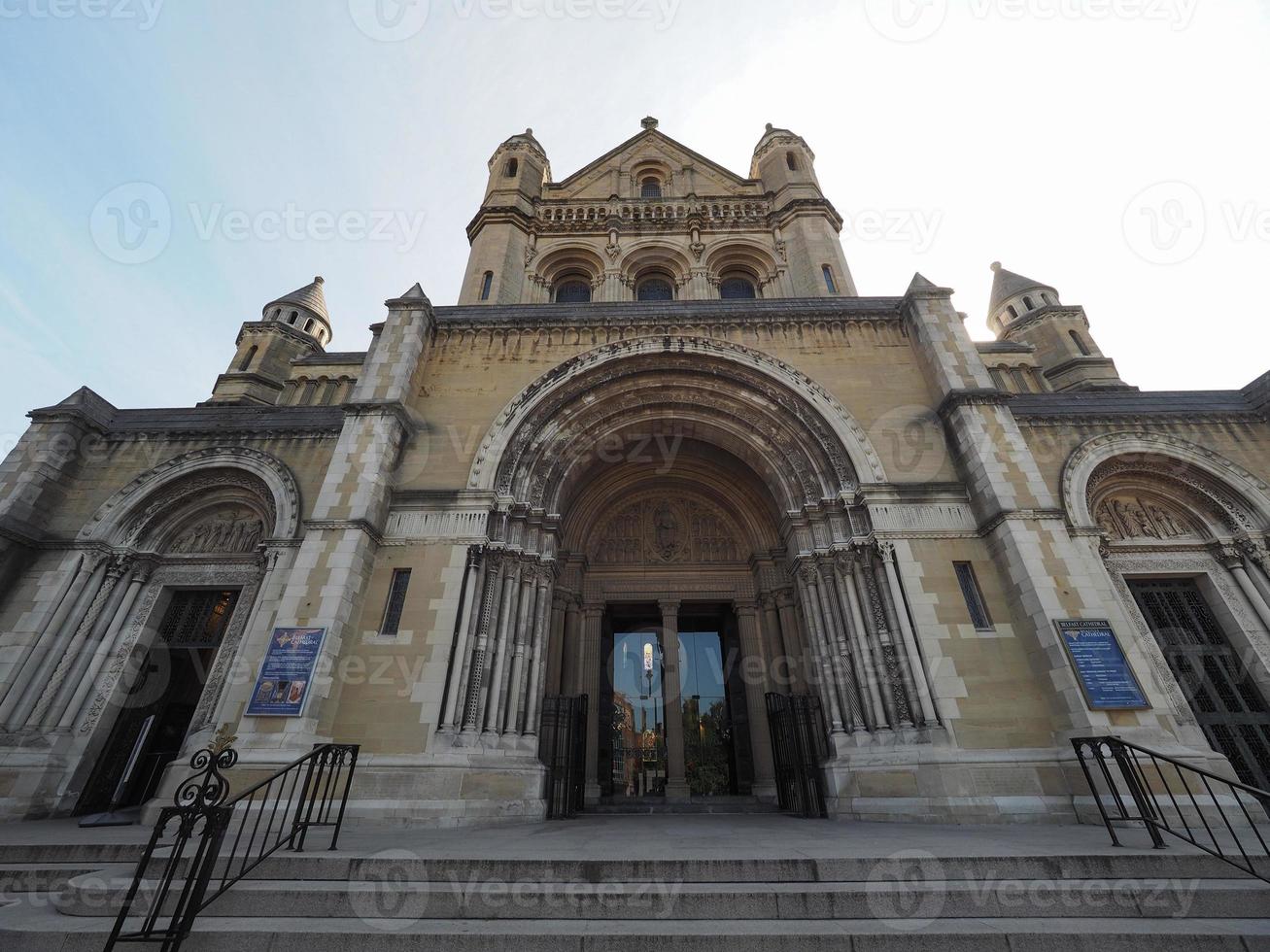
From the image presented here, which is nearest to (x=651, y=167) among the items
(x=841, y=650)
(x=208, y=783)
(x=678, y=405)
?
(x=678, y=405)

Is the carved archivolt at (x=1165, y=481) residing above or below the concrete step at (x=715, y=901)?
above

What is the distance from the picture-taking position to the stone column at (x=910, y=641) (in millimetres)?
8195

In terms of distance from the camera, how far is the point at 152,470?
10.9 metres

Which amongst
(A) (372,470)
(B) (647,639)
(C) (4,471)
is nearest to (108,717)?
(C) (4,471)

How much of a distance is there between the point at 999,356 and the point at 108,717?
25.2 metres

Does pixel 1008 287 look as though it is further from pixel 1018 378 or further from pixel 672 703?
pixel 672 703

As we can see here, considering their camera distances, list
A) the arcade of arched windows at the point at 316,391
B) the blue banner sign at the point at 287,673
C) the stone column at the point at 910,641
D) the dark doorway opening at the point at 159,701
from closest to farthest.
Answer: the blue banner sign at the point at 287,673
the stone column at the point at 910,641
the dark doorway opening at the point at 159,701
the arcade of arched windows at the point at 316,391

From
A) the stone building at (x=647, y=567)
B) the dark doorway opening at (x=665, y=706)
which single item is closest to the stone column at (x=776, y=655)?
the stone building at (x=647, y=567)

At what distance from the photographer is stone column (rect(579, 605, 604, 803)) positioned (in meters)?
11.1

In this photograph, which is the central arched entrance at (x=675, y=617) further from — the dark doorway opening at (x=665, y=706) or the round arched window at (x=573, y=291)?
the round arched window at (x=573, y=291)

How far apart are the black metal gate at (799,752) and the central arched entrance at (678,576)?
0.38 meters

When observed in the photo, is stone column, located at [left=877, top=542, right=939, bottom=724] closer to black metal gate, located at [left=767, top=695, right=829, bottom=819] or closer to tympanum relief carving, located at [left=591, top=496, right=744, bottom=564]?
black metal gate, located at [left=767, top=695, right=829, bottom=819]

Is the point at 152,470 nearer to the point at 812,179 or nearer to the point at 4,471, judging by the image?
the point at 4,471

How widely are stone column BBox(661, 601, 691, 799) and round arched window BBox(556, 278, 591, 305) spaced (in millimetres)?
11962
